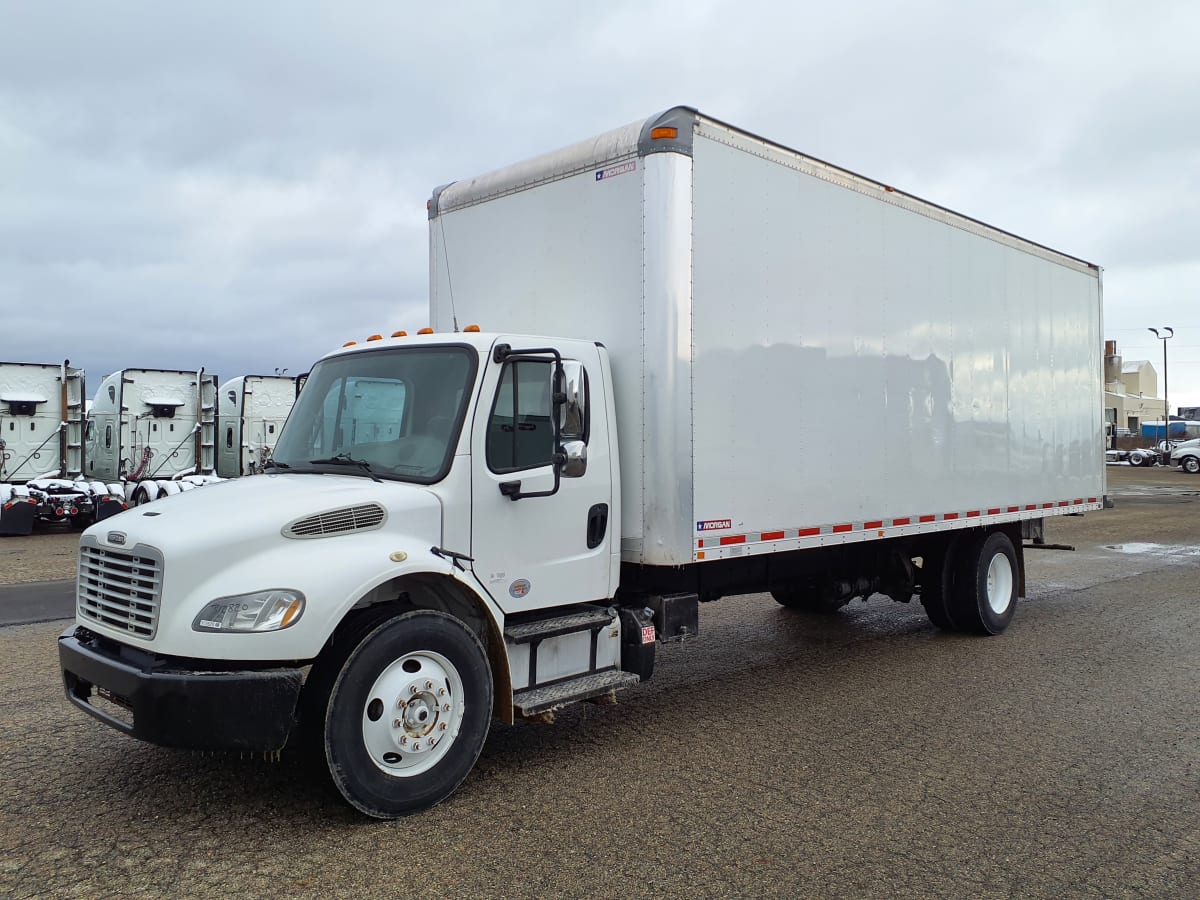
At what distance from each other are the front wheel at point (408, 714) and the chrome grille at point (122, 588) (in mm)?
914

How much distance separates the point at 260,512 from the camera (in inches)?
178

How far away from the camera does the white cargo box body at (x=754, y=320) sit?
5.80m

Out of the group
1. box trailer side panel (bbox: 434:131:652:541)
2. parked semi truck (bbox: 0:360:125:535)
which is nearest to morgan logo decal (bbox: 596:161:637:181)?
box trailer side panel (bbox: 434:131:652:541)

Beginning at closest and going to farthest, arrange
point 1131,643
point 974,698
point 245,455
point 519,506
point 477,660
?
point 477,660
point 519,506
point 974,698
point 1131,643
point 245,455

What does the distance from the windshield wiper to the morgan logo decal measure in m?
2.39

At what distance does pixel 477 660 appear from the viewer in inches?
191

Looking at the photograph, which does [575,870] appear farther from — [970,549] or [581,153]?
[970,549]

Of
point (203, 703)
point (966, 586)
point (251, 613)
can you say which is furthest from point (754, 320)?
point (966, 586)

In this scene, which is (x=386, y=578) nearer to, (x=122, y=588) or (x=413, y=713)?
(x=413, y=713)

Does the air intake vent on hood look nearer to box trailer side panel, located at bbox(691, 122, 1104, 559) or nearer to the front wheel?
the front wheel

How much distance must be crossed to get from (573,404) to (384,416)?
41.6 inches

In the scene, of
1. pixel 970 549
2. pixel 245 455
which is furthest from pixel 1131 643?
pixel 245 455

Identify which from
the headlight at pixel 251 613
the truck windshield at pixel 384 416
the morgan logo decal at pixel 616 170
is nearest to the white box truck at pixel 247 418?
the truck windshield at pixel 384 416

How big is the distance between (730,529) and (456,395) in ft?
6.77
